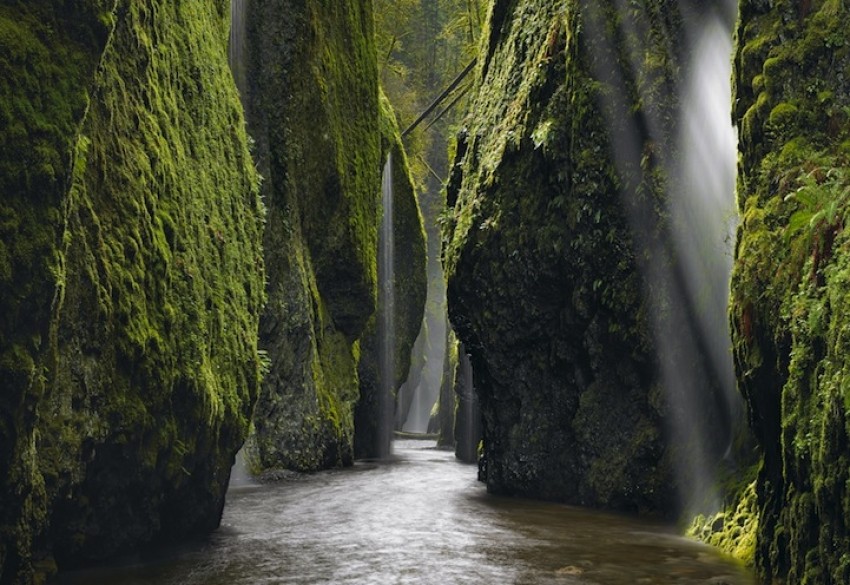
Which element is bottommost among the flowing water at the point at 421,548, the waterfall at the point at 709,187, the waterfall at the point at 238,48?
the flowing water at the point at 421,548

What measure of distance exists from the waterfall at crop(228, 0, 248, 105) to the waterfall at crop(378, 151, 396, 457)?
9.23 meters

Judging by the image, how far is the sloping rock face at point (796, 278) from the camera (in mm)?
5945

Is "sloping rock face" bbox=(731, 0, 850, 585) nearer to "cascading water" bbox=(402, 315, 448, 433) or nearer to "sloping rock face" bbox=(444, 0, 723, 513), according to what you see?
"sloping rock face" bbox=(444, 0, 723, 513)

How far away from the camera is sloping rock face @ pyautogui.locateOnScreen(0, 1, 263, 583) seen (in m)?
5.77

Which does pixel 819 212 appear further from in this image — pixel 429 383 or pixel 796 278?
pixel 429 383

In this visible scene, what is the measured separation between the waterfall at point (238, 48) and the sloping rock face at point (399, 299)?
28.1 ft

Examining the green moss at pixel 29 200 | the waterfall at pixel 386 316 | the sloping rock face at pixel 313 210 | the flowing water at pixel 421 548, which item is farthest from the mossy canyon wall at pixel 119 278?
the waterfall at pixel 386 316

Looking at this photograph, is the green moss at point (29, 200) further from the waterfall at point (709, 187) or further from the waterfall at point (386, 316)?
the waterfall at point (386, 316)

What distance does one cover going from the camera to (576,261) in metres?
13.8

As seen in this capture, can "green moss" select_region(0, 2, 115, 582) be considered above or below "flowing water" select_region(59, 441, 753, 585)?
above

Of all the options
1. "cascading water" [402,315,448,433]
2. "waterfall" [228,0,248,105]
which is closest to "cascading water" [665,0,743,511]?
"waterfall" [228,0,248,105]

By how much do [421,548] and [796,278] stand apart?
15.5 feet

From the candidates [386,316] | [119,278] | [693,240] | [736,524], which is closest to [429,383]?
[386,316]

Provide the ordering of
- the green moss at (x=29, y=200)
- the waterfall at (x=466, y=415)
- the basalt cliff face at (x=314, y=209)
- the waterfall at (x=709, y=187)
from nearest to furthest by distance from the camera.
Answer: the green moss at (x=29, y=200) < the waterfall at (x=709, y=187) < the basalt cliff face at (x=314, y=209) < the waterfall at (x=466, y=415)
